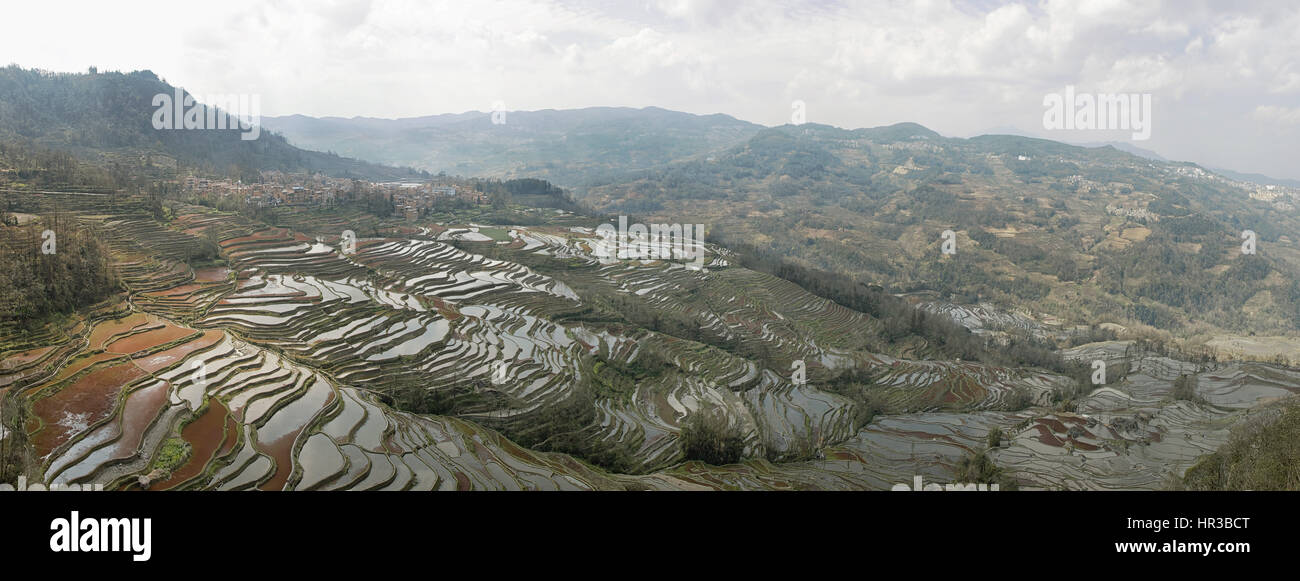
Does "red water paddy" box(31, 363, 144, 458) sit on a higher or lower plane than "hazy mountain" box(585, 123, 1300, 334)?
lower

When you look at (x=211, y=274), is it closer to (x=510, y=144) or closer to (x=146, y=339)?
(x=146, y=339)

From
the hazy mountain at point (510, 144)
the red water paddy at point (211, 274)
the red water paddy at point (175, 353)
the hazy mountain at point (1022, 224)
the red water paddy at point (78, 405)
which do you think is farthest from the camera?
the hazy mountain at point (510, 144)

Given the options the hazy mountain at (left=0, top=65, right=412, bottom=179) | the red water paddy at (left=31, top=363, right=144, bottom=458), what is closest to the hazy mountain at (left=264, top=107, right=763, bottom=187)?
the hazy mountain at (left=0, top=65, right=412, bottom=179)

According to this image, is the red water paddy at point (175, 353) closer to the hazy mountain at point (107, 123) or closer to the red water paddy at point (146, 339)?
the red water paddy at point (146, 339)

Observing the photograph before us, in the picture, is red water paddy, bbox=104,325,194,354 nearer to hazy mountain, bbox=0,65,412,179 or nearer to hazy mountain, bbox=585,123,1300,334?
hazy mountain, bbox=0,65,412,179

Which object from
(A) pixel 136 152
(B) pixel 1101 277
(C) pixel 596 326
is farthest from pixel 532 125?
(C) pixel 596 326

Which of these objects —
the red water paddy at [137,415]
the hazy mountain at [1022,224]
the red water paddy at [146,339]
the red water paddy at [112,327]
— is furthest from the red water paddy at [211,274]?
the hazy mountain at [1022,224]

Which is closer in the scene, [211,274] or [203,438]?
[203,438]

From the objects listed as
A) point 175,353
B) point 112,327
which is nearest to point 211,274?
point 112,327

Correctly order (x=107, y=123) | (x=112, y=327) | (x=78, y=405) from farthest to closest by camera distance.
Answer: (x=107, y=123) → (x=112, y=327) → (x=78, y=405)
